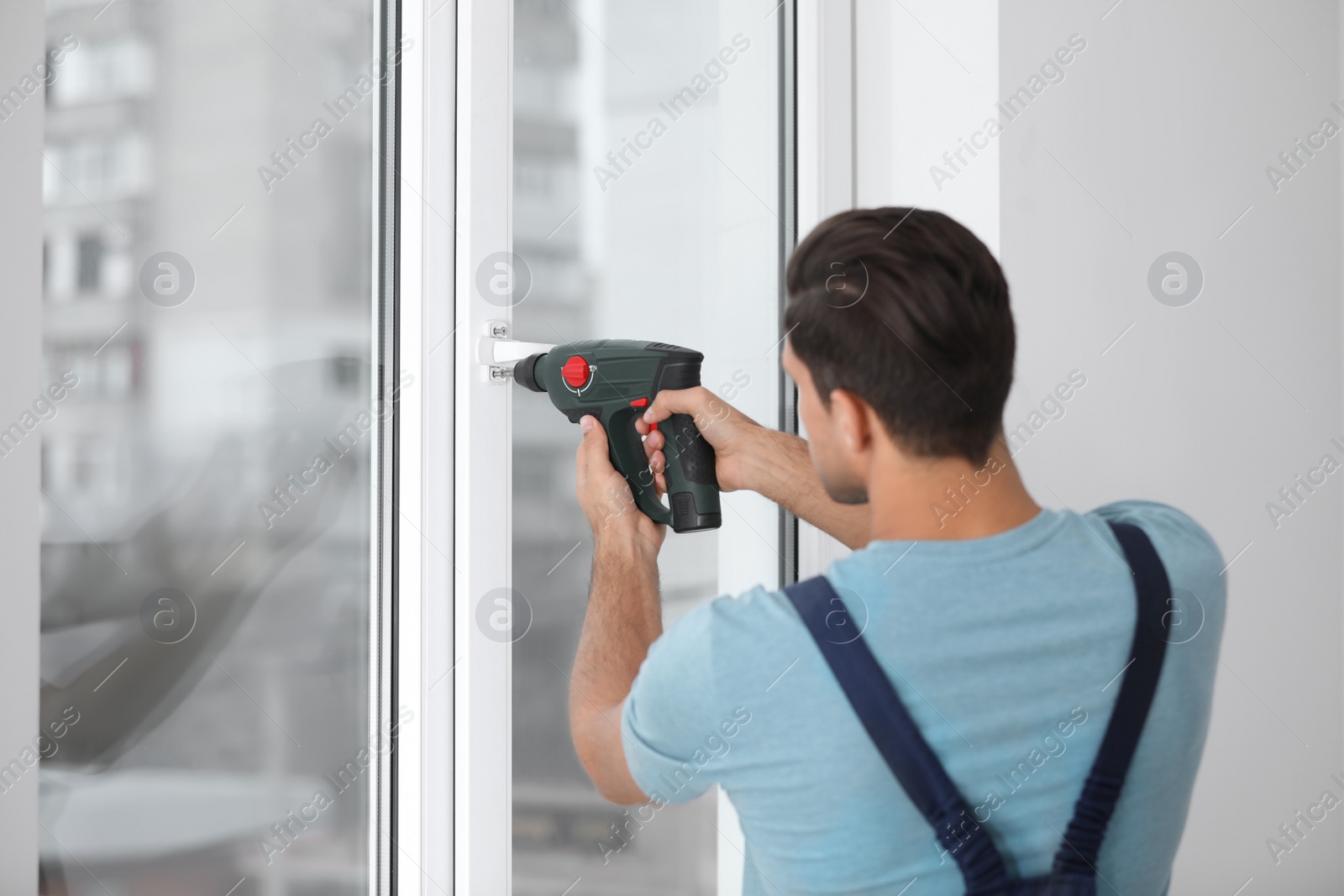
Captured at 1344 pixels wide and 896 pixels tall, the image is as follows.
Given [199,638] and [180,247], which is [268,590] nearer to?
[199,638]

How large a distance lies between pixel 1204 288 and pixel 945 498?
3.27 feet

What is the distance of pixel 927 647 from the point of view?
2.42 feet

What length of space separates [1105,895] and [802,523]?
2.57 ft

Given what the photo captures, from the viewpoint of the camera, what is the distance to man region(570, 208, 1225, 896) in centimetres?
73

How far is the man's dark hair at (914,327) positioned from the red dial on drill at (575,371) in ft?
0.93

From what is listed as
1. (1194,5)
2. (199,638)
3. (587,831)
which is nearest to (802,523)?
(587,831)

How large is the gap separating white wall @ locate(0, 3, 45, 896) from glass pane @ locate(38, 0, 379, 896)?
14 mm

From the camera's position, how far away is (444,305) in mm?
1058

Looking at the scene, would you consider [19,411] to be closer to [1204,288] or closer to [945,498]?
[945,498]

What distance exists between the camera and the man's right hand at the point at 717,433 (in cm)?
106

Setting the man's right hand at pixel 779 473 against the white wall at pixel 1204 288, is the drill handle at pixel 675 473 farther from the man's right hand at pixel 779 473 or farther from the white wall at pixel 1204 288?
the white wall at pixel 1204 288

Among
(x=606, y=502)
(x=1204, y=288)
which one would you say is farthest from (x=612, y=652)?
(x=1204, y=288)

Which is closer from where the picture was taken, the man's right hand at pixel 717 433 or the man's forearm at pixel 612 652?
the man's forearm at pixel 612 652

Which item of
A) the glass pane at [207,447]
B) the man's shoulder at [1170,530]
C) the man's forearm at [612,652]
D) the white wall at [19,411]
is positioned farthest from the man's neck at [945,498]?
the white wall at [19,411]
